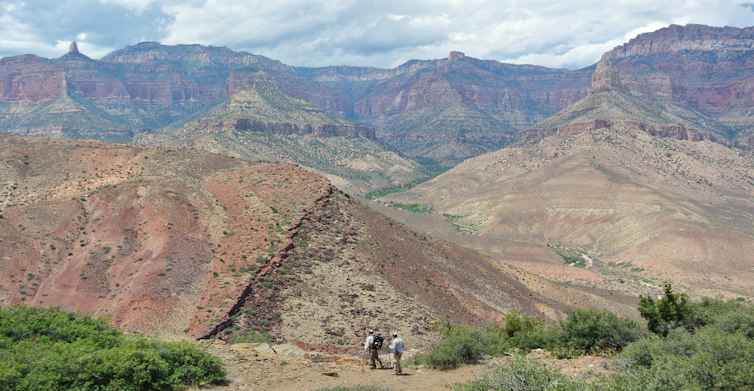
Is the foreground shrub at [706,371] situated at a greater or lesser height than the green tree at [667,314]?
greater

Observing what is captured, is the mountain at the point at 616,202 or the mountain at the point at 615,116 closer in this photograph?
the mountain at the point at 616,202

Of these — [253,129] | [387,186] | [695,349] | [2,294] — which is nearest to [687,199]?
[387,186]

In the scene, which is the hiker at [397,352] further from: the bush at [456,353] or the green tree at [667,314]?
the green tree at [667,314]

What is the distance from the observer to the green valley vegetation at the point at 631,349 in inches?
533

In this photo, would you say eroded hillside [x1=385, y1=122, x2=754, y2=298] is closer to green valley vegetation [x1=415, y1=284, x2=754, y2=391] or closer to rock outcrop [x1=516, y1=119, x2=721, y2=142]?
rock outcrop [x1=516, y1=119, x2=721, y2=142]

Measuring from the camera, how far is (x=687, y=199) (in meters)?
111

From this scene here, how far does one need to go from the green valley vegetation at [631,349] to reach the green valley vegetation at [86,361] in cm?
955

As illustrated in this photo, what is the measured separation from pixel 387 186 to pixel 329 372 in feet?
538

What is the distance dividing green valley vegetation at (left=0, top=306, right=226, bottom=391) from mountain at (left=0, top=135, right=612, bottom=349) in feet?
27.2

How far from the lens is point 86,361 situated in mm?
15242

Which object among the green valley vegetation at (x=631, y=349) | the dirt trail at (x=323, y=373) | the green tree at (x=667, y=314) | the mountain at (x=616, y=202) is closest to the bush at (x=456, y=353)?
the green valley vegetation at (x=631, y=349)

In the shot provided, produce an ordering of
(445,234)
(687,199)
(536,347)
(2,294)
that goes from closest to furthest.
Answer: (536,347), (2,294), (445,234), (687,199)

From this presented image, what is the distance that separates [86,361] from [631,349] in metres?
20.0

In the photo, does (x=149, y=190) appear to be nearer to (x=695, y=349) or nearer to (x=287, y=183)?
(x=287, y=183)
